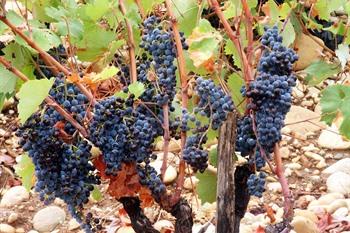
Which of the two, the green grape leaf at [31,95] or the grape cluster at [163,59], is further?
the grape cluster at [163,59]

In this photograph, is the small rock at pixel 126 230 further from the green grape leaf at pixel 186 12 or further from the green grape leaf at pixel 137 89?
the green grape leaf at pixel 137 89

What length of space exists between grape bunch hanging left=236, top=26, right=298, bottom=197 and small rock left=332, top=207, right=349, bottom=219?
1.27 m

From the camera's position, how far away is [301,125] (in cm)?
378

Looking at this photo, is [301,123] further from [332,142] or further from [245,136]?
[245,136]

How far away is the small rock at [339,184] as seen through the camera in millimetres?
3203

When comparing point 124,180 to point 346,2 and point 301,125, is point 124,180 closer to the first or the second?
point 346,2

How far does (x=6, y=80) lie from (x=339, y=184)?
6.10ft

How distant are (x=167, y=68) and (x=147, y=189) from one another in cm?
30

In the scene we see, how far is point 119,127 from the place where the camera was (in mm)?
1700

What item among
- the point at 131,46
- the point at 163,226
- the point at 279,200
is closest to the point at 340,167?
Answer: the point at 279,200

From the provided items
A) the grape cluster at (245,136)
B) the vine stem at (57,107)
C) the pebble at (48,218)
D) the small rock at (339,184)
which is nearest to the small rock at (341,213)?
the small rock at (339,184)

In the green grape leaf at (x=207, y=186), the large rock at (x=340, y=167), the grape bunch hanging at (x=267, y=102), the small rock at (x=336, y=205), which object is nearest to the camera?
the grape bunch hanging at (x=267, y=102)

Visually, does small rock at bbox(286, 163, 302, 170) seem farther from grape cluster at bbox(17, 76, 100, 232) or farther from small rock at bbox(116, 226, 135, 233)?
grape cluster at bbox(17, 76, 100, 232)

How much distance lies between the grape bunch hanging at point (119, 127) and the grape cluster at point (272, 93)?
75 mm
